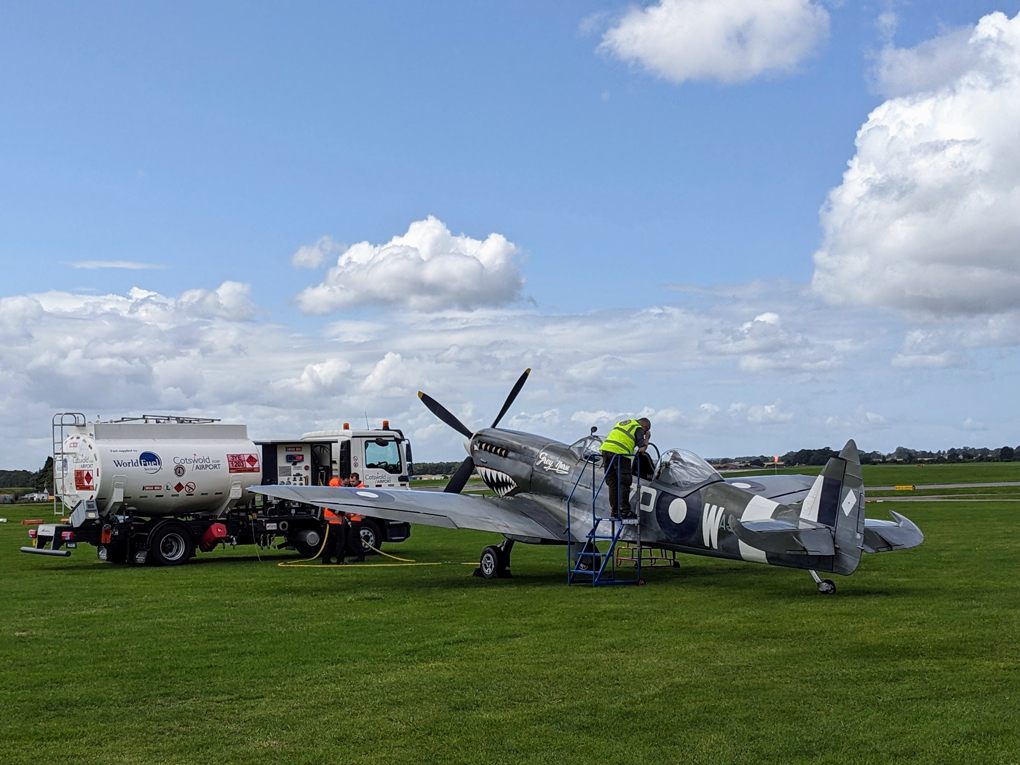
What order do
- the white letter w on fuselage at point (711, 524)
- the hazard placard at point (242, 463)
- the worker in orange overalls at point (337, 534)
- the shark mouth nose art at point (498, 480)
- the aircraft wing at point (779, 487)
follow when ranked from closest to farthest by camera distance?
the aircraft wing at point (779, 487) → the white letter w on fuselage at point (711, 524) → the shark mouth nose art at point (498, 480) → the worker in orange overalls at point (337, 534) → the hazard placard at point (242, 463)

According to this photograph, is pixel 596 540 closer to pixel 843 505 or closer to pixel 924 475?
pixel 843 505

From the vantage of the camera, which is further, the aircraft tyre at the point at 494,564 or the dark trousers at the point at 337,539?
the dark trousers at the point at 337,539

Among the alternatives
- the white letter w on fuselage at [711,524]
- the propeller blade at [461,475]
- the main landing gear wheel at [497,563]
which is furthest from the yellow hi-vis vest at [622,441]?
the propeller blade at [461,475]

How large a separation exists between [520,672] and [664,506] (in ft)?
22.4

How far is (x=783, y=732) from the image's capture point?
6.17 metres

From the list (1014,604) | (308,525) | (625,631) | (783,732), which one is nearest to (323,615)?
(625,631)

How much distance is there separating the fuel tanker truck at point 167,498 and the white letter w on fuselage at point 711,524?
8.75 metres

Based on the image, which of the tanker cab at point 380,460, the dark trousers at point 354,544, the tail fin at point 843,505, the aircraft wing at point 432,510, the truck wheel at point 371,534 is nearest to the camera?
the tail fin at point 843,505

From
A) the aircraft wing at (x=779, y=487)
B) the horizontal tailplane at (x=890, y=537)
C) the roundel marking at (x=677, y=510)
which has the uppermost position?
the aircraft wing at (x=779, y=487)

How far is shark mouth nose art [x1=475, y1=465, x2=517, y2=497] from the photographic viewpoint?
17.9 meters

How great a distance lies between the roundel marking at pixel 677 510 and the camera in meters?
14.2

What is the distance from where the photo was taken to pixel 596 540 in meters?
15.5

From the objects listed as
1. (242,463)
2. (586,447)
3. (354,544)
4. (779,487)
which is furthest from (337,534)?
(779,487)

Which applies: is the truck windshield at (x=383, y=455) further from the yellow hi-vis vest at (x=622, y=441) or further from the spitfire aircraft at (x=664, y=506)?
the yellow hi-vis vest at (x=622, y=441)
